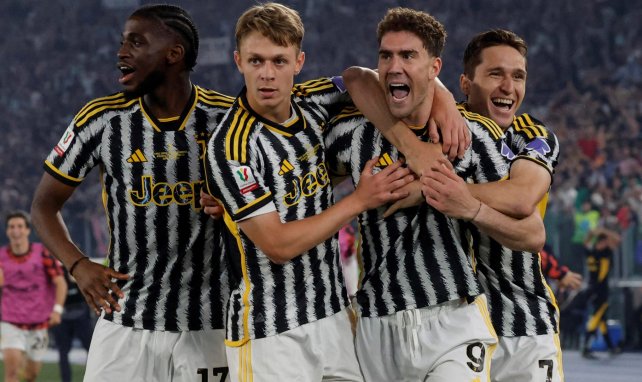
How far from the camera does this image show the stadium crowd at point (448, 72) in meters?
13.0

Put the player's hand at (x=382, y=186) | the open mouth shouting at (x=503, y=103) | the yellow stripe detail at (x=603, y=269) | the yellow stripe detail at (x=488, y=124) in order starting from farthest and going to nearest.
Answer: the yellow stripe detail at (x=603, y=269) → the open mouth shouting at (x=503, y=103) → the yellow stripe detail at (x=488, y=124) → the player's hand at (x=382, y=186)

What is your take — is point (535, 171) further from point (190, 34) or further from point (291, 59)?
point (190, 34)

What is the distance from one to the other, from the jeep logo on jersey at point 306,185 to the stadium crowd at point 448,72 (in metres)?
8.15

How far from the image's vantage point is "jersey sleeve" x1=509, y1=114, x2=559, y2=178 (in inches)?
139

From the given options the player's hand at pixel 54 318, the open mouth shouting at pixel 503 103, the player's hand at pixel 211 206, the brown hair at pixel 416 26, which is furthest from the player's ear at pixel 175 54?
the player's hand at pixel 54 318

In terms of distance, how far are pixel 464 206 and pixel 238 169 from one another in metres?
0.75

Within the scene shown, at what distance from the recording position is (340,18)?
58.0 feet

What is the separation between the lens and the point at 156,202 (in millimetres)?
3650

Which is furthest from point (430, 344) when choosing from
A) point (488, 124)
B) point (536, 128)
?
point (536, 128)

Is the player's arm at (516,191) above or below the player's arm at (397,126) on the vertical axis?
below

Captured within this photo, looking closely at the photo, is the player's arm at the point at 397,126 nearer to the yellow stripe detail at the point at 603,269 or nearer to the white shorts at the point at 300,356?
the white shorts at the point at 300,356

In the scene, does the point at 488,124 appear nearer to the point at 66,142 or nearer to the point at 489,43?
the point at 489,43

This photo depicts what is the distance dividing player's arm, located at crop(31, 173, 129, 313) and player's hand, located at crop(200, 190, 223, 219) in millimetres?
478

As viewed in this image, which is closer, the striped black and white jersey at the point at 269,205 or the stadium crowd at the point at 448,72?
the striped black and white jersey at the point at 269,205
